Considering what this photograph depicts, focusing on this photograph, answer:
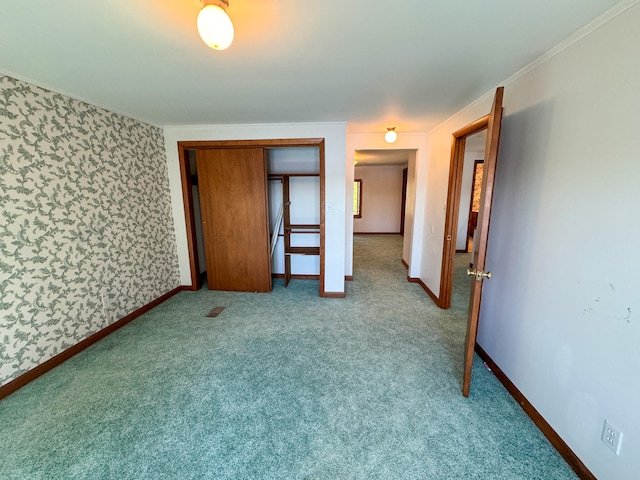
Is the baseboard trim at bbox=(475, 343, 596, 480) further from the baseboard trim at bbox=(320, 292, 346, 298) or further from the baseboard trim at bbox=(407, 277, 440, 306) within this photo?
the baseboard trim at bbox=(320, 292, 346, 298)

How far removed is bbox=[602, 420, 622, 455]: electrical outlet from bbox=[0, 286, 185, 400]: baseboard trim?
11.8 ft

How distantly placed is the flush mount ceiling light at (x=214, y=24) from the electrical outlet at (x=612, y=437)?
2.40 meters

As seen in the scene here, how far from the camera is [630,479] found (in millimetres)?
1114

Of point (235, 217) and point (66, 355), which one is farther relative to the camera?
point (235, 217)

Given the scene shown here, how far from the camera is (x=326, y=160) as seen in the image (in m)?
3.27

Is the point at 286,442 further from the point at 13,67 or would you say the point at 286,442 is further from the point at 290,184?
the point at 290,184

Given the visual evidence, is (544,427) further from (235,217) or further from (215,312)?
(235,217)

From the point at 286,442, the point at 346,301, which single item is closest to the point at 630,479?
the point at 286,442

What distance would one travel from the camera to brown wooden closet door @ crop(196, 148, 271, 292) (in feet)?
11.4

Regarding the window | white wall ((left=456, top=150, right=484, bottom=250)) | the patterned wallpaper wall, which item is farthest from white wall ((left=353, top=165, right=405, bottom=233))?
the patterned wallpaper wall

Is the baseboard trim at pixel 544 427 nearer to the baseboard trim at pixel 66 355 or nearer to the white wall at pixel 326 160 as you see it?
the white wall at pixel 326 160

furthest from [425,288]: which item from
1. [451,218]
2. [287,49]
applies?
[287,49]

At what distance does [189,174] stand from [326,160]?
189 cm

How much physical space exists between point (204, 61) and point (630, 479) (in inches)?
119
